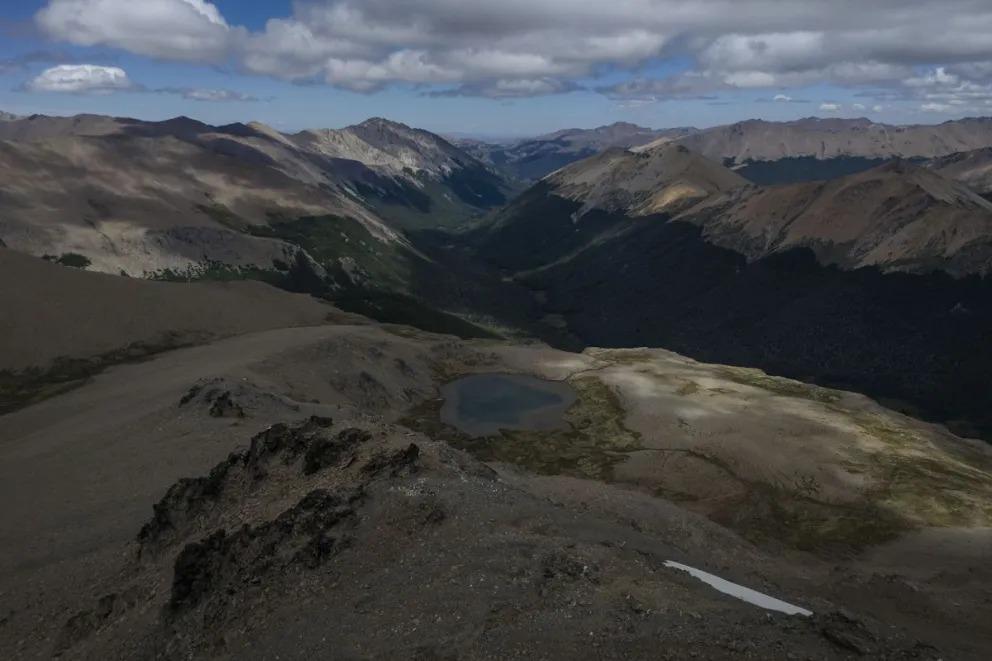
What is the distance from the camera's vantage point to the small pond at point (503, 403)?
11938cm

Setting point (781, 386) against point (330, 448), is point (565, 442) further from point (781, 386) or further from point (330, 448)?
point (330, 448)

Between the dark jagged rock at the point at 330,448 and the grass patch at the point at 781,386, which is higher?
the dark jagged rock at the point at 330,448

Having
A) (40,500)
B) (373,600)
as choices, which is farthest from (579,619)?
(40,500)

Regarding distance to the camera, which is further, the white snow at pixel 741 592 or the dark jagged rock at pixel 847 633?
the white snow at pixel 741 592

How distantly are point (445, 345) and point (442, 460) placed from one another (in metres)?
106

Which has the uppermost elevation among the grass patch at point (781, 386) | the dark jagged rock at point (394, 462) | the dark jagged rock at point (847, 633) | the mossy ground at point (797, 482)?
the dark jagged rock at point (394, 462)

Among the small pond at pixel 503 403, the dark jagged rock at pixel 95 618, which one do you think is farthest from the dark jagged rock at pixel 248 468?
the small pond at pixel 503 403

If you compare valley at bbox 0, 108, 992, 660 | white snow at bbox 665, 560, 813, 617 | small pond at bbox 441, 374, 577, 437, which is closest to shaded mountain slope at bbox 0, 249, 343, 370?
valley at bbox 0, 108, 992, 660

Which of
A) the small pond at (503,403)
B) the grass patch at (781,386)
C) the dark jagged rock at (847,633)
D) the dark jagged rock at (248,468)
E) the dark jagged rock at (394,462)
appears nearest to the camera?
the dark jagged rock at (847,633)

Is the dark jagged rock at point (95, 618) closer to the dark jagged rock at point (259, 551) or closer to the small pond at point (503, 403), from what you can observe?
the dark jagged rock at point (259, 551)

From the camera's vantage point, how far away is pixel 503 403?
429 ft

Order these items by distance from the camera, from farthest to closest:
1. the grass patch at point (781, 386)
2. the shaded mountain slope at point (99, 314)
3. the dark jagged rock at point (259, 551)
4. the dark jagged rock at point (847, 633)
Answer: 1. the grass patch at point (781, 386)
2. the shaded mountain slope at point (99, 314)
3. the dark jagged rock at point (259, 551)
4. the dark jagged rock at point (847, 633)

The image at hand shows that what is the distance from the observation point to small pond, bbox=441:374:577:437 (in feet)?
392

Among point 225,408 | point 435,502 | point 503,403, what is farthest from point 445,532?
point 503,403
